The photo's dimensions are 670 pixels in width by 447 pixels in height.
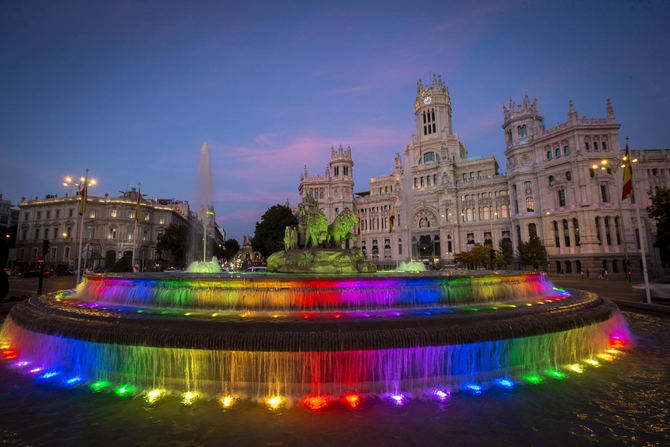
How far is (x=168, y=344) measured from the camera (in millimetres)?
6410

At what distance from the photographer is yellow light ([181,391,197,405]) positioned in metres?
5.97

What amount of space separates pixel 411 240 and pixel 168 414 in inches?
2958

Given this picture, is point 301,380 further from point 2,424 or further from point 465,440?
point 2,424

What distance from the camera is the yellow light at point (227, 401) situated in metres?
5.84

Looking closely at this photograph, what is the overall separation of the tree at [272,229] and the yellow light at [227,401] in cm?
4755

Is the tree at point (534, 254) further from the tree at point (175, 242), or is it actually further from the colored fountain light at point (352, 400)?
the tree at point (175, 242)

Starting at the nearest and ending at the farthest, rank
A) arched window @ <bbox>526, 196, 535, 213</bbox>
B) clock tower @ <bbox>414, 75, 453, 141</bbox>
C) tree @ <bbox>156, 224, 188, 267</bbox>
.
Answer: tree @ <bbox>156, 224, 188, 267</bbox>, arched window @ <bbox>526, 196, 535, 213</bbox>, clock tower @ <bbox>414, 75, 453, 141</bbox>

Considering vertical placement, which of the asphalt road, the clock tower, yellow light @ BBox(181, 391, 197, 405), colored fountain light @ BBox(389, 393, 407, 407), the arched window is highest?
the clock tower

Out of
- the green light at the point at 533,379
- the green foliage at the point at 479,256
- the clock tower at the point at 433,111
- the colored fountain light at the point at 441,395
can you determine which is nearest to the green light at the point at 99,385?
the colored fountain light at the point at 441,395

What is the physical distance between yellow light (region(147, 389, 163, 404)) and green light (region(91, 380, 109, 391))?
43.8 inches

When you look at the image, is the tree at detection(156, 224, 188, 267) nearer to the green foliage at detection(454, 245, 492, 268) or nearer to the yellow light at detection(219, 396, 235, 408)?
the green foliage at detection(454, 245, 492, 268)

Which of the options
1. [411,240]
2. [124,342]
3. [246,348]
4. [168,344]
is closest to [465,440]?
[246,348]

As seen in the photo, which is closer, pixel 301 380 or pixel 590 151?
pixel 301 380

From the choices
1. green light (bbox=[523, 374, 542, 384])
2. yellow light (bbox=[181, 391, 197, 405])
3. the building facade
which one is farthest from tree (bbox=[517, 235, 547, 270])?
the building facade
